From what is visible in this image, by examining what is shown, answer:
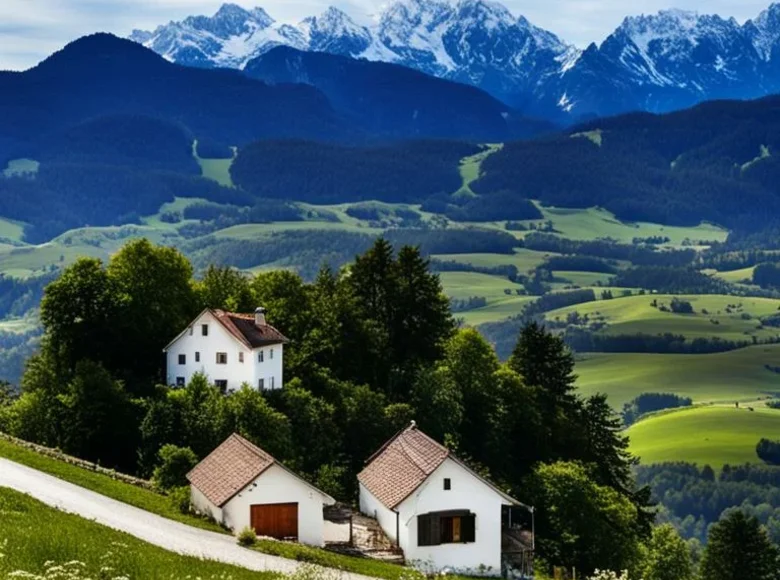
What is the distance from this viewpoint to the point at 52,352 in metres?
81.4

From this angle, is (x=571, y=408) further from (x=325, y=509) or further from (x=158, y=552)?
(x=158, y=552)

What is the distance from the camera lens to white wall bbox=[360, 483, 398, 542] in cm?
5947

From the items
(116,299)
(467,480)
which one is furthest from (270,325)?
(467,480)

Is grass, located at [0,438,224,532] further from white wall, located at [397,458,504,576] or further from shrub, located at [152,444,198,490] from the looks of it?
white wall, located at [397,458,504,576]

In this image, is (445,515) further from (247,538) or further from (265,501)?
(247,538)

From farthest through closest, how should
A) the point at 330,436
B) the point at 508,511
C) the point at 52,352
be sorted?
the point at 52,352 → the point at 330,436 → the point at 508,511

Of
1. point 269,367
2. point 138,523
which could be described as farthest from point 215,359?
point 138,523

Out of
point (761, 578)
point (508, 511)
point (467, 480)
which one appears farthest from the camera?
point (761, 578)

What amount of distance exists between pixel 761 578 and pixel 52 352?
57.5 meters

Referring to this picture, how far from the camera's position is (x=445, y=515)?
59.2 m

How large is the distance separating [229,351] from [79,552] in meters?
45.7

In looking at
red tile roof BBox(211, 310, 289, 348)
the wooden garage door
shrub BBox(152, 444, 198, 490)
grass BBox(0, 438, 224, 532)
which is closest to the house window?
the wooden garage door

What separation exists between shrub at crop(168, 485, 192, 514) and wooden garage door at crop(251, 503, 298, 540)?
3604mm

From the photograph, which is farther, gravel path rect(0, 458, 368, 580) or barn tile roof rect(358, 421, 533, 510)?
barn tile roof rect(358, 421, 533, 510)
